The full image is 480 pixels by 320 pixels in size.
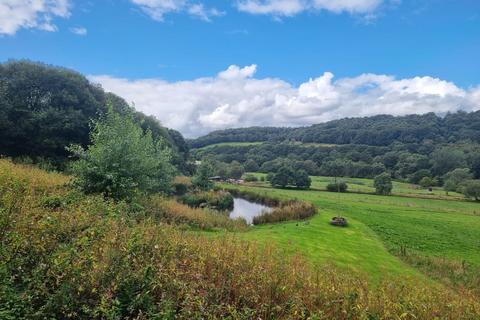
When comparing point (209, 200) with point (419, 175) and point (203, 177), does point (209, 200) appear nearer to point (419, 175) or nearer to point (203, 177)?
point (203, 177)

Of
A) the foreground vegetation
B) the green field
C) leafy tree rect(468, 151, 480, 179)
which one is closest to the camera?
the foreground vegetation

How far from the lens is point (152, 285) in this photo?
13.9ft

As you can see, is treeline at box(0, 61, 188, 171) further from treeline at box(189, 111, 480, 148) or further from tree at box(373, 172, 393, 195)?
treeline at box(189, 111, 480, 148)

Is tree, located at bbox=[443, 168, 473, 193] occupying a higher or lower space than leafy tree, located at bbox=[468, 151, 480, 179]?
lower

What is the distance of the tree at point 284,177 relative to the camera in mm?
68431

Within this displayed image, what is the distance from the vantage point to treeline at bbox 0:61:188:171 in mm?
29844

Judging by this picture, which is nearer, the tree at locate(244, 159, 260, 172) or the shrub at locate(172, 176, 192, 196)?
the shrub at locate(172, 176, 192, 196)

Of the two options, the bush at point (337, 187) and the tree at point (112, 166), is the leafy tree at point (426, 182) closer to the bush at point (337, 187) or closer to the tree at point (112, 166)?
the bush at point (337, 187)

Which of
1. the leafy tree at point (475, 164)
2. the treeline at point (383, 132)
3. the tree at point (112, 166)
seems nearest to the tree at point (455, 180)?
the leafy tree at point (475, 164)

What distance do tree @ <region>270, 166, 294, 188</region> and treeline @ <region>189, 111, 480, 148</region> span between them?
217 ft

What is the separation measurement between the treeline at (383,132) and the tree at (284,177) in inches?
2603

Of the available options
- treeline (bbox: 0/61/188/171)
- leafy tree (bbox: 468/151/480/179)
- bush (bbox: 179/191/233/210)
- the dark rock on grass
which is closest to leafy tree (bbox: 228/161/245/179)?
bush (bbox: 179/191/233/210)

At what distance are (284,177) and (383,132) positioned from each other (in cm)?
7281

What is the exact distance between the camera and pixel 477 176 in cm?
7644
